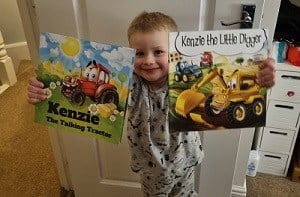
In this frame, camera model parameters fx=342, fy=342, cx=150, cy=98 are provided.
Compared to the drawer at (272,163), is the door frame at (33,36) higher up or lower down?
higher up

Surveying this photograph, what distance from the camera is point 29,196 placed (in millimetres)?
1625

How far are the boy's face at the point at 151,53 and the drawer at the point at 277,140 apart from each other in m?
0.90

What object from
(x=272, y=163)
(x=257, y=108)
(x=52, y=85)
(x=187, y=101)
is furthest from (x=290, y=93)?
(x=52, y=85)

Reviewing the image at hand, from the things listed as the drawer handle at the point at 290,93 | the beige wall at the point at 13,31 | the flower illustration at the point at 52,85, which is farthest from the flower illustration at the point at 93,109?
the beige wall at the point at 13,31

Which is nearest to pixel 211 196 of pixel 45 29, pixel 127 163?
pixel 127 163

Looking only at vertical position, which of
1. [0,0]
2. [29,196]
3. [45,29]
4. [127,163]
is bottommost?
[29,196]

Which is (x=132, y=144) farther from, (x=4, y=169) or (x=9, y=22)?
(x=9, y=22)

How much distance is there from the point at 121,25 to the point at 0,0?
5.56 ft

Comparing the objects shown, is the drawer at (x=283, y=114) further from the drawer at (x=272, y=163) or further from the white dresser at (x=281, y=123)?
the drawer at (x=272, y=163)

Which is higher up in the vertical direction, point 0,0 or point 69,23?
point 69,23

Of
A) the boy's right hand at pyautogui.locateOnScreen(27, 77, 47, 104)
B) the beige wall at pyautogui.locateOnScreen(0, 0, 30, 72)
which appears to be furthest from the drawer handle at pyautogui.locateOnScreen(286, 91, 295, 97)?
the beige wall at pyautogui.locateOnScreen(0, 0, 30, 72)

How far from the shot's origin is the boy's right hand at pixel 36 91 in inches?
35.4

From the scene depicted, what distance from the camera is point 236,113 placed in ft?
2.82

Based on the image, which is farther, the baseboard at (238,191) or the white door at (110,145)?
the baseboard at (238,191)
